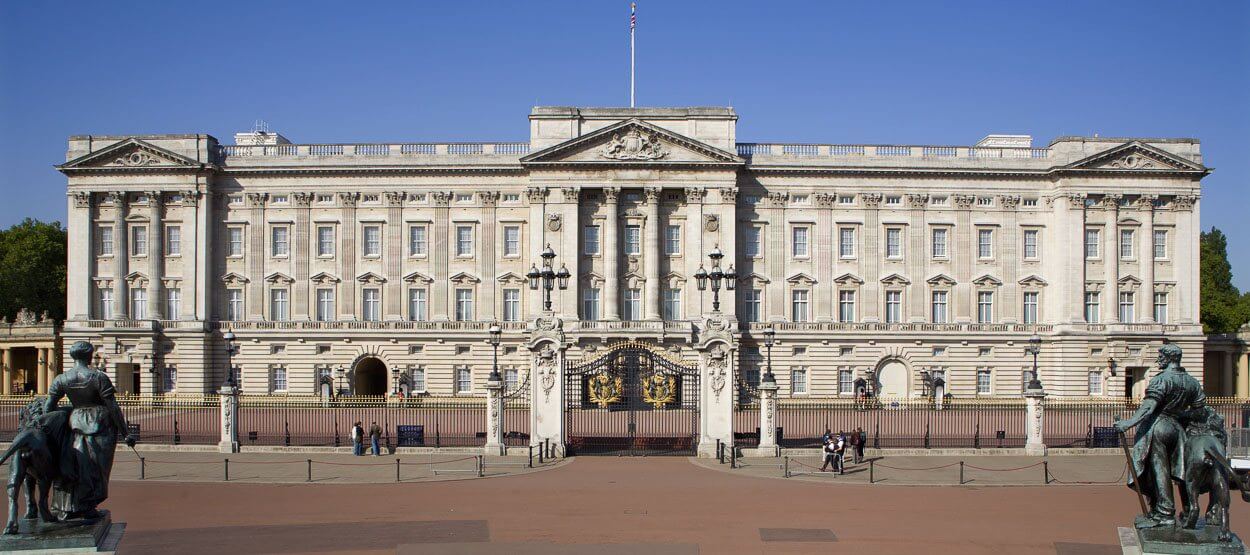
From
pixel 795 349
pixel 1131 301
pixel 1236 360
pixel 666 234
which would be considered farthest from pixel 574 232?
pixel 1236 360

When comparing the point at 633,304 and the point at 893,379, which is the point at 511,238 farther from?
the point at 893,379

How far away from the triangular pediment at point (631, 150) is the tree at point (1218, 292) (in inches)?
1696

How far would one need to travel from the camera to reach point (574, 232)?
53.5 m

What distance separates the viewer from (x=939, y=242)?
185ft

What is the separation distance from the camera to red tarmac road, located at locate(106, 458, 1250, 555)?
706 inches

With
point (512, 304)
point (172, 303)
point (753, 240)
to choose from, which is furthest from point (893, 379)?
point (172, 303)

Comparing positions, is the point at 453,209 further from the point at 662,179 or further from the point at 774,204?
the point at 774,204

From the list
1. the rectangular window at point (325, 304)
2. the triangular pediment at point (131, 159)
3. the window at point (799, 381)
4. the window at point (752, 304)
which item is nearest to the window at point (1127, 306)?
the window at point (799, 381)

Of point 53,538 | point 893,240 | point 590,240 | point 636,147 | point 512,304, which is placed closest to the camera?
point 53,538

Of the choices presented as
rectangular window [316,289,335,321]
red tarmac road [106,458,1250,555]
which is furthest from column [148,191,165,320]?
red tarmac road [106,458,1250,555]

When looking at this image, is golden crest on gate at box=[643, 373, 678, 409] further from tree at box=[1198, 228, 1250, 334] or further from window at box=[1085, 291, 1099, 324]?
tree at box=[1198, 228, 1250, 334]

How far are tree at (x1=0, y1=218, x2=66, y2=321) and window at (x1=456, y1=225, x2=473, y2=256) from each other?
36.3 metres

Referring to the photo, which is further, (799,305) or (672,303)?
(799,305)

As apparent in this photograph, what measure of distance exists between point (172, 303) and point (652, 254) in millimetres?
27366
